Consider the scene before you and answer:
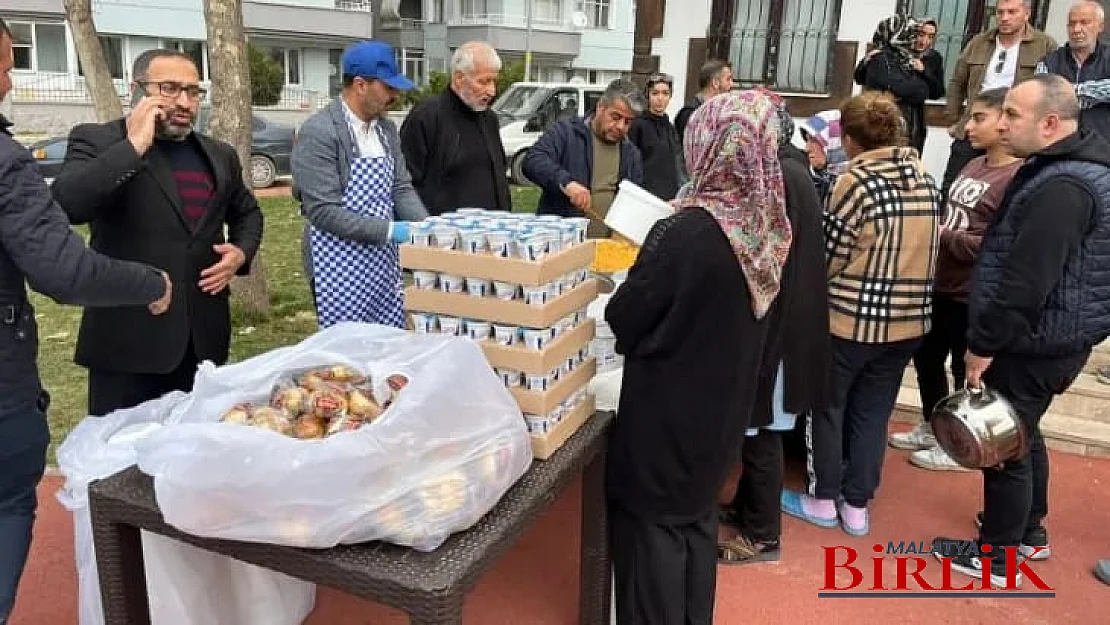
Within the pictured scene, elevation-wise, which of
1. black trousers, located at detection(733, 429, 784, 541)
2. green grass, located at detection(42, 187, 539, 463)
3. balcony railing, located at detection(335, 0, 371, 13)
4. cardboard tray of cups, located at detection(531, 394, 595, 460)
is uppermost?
balcony railing, located at detection(335, 0, 371, 13)

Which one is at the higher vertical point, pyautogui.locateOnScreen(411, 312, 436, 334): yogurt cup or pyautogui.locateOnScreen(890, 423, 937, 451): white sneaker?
pyautogui.locateOnScreen(411, 312, 436, 334): yogurt cup

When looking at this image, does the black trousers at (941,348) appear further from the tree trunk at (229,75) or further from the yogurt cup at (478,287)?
the tree trunk at (229,75)

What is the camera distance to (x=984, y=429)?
279 cm

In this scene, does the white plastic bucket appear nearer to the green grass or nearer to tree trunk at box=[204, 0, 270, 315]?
the green grass

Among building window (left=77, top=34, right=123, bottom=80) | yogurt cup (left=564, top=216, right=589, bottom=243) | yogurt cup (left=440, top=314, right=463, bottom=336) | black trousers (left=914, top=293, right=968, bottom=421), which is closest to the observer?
yogurt cup (left=440, top=314, right=463, bottom=336)

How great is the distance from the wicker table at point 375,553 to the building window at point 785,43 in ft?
19.6

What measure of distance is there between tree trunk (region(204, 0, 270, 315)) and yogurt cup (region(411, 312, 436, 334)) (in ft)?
12.4

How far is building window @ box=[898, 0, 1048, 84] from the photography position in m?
6.75

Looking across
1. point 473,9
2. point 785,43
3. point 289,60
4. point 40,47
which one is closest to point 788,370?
point 785,43

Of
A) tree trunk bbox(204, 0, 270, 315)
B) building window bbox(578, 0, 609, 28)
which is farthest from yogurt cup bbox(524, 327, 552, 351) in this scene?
building window bbox(578, 0, 609, 28)

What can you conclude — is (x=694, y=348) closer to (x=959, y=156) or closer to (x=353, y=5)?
(x=959, y=156)

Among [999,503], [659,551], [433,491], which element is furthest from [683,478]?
[999,503]

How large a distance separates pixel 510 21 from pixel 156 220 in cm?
→ 3326

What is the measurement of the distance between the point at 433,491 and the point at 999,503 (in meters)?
2.39
